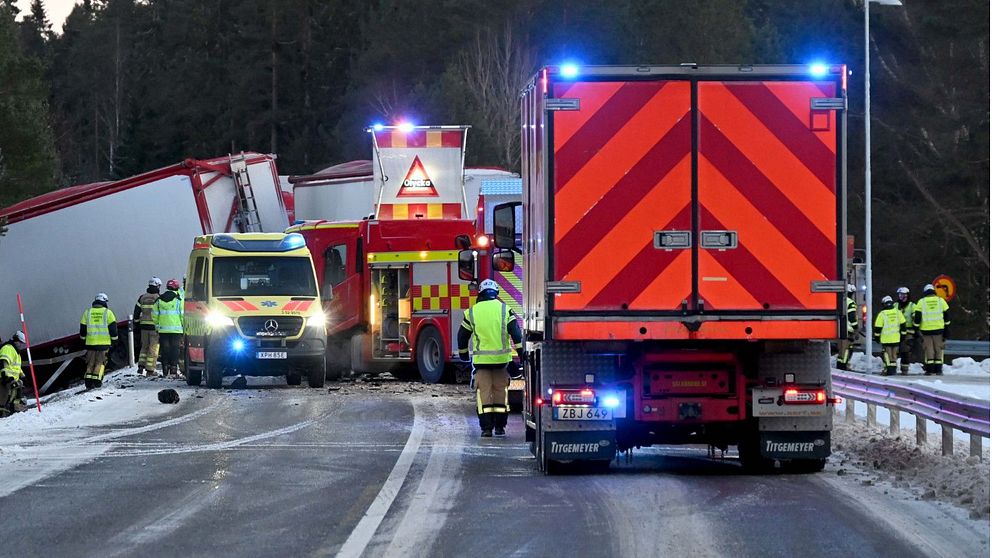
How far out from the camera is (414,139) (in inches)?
1168

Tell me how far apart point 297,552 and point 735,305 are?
4.55 m

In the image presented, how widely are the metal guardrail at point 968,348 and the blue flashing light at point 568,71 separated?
26838 millimetres

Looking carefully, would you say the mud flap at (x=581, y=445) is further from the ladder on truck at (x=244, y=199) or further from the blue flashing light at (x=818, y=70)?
the ladder on truck at (x=244, y=199)

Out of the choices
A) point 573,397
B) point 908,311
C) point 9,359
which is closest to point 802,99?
point 573,397

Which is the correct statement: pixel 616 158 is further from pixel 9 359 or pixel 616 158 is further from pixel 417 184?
pixel 417 184

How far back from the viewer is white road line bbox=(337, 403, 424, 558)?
938 cm

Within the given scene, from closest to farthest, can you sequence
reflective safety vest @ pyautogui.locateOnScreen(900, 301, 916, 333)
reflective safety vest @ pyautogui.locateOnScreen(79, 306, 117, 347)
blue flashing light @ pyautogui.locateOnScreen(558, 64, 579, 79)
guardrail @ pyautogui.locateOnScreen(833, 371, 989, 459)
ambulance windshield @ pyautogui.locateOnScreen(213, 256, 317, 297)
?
blue flashing light @ pyautogui.locateOnScreen(558, 64, 579, 79) < guardrail @ pyautogui.locateOnScreen(833, 371, 989, 459) < ambulance windshield @ pyautogui.locateOnScreen(213, 256, 317, 297) < reflective safety vest @ pyautogui.locateOnScreen(79, 306, 117, 347) < reflective safety vest @ pyautogui.locateOnScreen(900, 301, 916, 333)

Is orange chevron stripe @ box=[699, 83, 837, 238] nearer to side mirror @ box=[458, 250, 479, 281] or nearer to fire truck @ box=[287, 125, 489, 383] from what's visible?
side mirror @ box=[458, 250, 479, 281]

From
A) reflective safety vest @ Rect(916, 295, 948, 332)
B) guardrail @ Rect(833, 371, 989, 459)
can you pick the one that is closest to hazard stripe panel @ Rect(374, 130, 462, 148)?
reflective safety vest @ Rect(916, 295, 948, 332)

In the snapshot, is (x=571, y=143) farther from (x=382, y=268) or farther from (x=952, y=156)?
(x=952, y=156)

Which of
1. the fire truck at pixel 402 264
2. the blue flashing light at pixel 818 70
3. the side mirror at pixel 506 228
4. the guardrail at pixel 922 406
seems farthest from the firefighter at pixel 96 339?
the blue flashing light at pixel 818 70

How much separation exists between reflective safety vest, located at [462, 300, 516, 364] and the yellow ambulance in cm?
1001

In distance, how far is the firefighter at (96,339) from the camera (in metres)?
27.9

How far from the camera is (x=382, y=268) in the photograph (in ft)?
90.3
